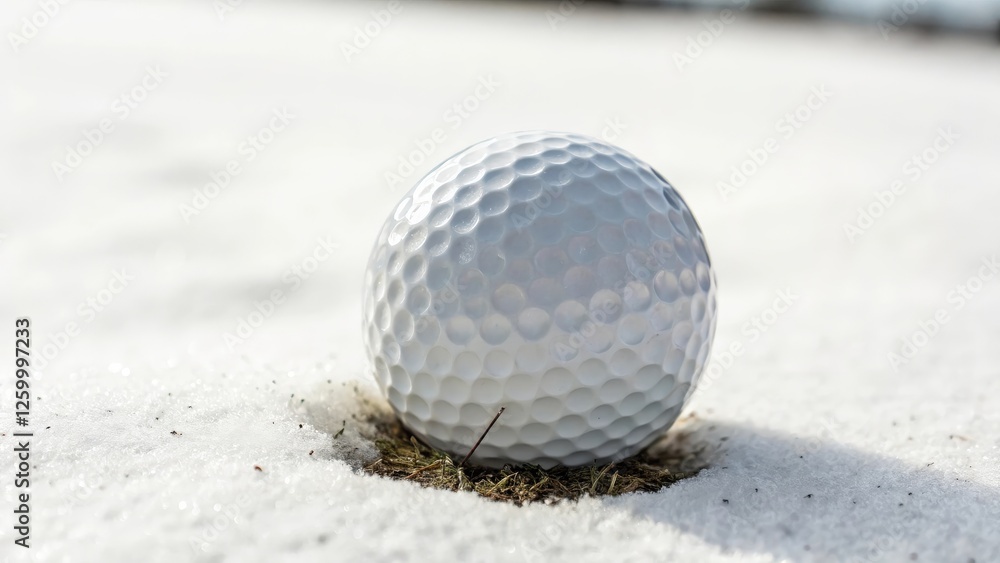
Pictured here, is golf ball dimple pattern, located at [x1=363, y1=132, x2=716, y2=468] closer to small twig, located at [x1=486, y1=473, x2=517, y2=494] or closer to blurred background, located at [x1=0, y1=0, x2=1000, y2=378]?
small twig, located at [x1=486, y1=473, x2=517, y2=494]

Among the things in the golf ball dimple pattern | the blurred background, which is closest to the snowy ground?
the blurred background

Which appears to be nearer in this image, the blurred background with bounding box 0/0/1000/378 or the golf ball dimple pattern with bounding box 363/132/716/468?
the golf ball dimple pattern with bounding box 363/132/716/468

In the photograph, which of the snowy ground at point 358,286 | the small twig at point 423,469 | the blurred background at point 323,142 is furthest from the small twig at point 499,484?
the blurred background at point 323,142

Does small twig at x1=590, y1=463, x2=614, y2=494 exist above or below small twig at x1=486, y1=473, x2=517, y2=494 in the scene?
below

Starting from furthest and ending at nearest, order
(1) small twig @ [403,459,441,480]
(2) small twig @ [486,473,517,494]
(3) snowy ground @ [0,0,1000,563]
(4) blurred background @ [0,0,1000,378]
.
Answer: (4) blurred background @ [0,0,1000,378]
(1) small twig @ [403,459,441,480]
(2) small twig @ [486,473,517,494]
(3) snowy ground @ [0,0,1000,563]

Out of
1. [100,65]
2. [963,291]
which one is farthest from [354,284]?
[100,65]

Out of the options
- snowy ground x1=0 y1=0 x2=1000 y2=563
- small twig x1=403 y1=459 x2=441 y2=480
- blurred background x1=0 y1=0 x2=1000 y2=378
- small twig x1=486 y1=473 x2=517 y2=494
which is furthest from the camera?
blurred background x1=0 y1=0 x2=1000 y2=378
